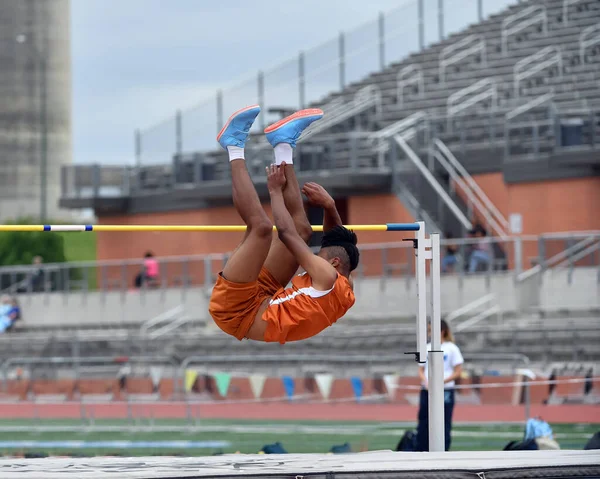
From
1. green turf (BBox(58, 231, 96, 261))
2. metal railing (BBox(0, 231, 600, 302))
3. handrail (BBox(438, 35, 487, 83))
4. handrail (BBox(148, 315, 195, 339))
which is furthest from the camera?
green turf (BBox(58, 231, 96, 261))

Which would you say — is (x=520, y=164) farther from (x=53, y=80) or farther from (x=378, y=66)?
(x=53, y=80)

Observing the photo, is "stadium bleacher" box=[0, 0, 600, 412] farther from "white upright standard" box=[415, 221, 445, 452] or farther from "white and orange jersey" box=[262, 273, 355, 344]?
"white and orange jersey" box=[262, 273, 355, 344]

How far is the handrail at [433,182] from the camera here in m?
20.8

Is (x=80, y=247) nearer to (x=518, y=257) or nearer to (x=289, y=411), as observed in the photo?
(x=518, y=257)

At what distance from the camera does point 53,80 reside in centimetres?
5612

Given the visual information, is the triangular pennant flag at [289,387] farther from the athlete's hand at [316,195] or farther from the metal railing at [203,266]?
the athlete's hand at [316,195]

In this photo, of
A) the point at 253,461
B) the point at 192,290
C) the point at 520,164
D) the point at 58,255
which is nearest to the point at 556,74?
the point at 520,164

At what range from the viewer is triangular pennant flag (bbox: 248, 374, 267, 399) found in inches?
617

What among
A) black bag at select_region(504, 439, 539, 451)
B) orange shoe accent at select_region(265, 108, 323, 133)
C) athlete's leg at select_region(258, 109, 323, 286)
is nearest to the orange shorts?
athlete's leg at select_region(258, 109, 323, 286)

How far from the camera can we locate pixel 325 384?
619 inches

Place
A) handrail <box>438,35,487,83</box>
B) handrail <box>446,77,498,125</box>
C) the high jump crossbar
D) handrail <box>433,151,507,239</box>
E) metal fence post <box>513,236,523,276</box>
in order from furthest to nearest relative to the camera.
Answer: handrail <box>438,35,487,83</box> < handrail <box>446,77,498,125</box> < handrail <box>433,151,507,239</box> < metal fence post <box>513,236,523,276</box> < the high jump crossbar

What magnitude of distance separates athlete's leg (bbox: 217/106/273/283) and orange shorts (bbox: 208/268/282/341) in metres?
0.06

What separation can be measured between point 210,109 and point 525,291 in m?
10.8

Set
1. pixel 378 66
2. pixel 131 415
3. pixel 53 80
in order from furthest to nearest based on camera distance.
Answer: pixel 53 80 → pixel 378 66 → pixel 131 415
